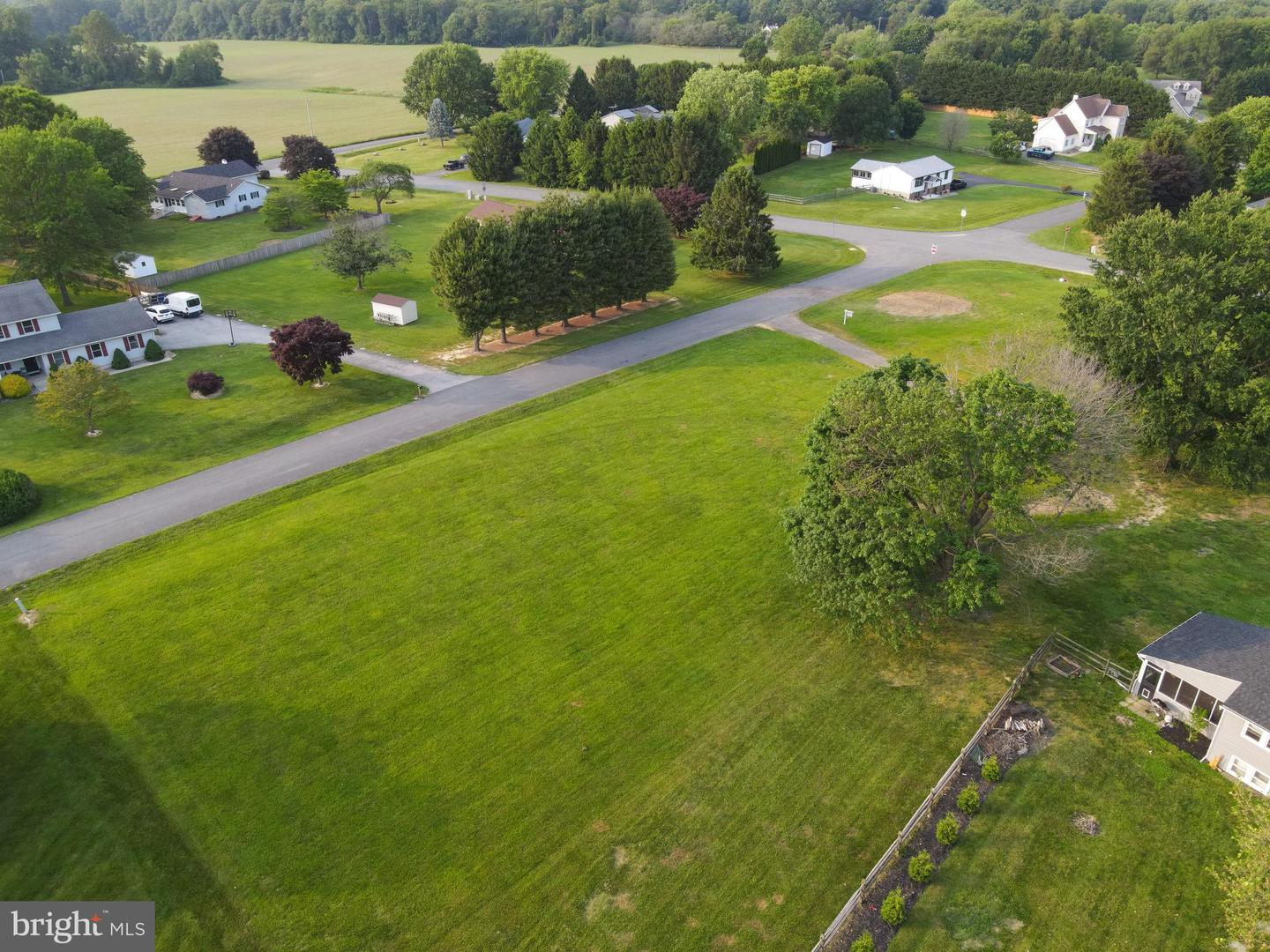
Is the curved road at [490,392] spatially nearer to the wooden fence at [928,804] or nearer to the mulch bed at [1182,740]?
the wooden fence at [928,804]

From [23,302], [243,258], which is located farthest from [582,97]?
[23,302]

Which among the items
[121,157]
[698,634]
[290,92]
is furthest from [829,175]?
[290,92]

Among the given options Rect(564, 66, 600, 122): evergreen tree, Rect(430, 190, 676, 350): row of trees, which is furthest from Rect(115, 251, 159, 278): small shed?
Rect(564, 66, 600, 122): evergreen tree

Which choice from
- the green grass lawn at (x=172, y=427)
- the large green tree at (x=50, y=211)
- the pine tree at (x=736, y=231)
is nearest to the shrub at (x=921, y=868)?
the green grass lawn at (x=172, y=427)

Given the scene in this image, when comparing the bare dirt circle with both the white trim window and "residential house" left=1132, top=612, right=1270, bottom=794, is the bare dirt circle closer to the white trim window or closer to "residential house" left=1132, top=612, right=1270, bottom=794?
"residential house" left=1132, top=612, right=1270, bottom=794

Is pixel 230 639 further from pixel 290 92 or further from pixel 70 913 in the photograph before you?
pixel 290 92
